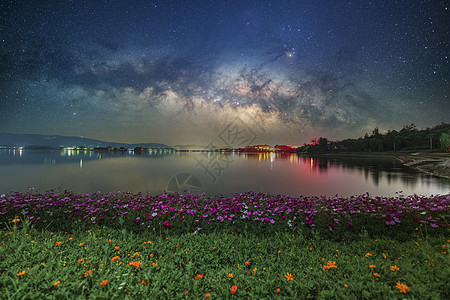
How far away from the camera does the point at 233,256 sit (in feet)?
14.1

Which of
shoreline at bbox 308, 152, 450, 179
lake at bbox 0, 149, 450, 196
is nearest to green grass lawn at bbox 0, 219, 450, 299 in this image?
lake at bbox 0, 149, 450, 196

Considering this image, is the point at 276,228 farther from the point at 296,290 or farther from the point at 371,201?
the point at 371,201

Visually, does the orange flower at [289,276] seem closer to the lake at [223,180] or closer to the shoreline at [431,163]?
the lake at [223,180]

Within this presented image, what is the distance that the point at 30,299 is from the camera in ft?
8.87

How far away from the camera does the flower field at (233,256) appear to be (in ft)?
9.64

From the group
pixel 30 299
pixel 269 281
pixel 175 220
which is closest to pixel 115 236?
pixel 175 220

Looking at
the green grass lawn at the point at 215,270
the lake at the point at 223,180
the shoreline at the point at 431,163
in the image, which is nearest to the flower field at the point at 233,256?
the green grass lawn at the point at 215,270

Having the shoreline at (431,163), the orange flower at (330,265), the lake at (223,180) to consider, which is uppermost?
the orange flower at (330,265)

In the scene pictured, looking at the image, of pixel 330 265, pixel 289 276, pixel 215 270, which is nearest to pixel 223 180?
pixel 215 270

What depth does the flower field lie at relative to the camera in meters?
2.94

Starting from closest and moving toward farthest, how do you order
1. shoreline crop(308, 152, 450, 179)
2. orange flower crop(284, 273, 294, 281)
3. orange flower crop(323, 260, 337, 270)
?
orange flower crop(284, 273, 294, 281), orange flower crop(323, 260, 337, 270), shoreline crop(308, 152, 450, 179)

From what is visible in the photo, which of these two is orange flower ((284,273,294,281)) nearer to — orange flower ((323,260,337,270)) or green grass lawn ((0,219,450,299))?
green grass lawn ((0,219,450,299))

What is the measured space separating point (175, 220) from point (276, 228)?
3229 mm

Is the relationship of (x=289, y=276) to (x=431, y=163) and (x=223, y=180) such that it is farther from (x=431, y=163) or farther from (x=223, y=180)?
(x=431, y=163)
